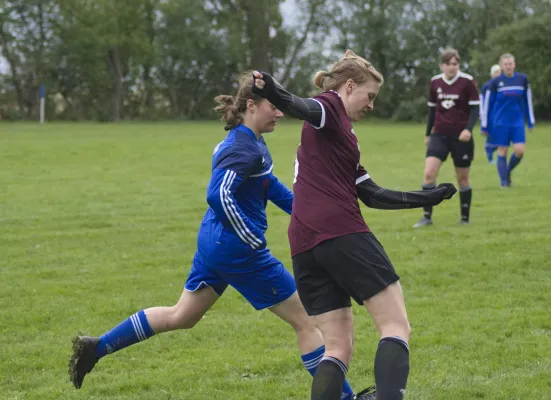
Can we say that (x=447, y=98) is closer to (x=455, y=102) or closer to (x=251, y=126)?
(x=455, y=102)

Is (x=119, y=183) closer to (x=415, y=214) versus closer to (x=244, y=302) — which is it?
(x=415, y=214)

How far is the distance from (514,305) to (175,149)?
19.1 meters

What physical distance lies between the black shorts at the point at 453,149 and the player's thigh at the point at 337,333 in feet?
24.1

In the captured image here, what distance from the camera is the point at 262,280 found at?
487 cm

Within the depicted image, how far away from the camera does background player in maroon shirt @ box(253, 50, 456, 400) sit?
13.0 feet

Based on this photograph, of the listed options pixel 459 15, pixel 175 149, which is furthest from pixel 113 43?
pixel 175 149

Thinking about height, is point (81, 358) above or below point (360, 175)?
below

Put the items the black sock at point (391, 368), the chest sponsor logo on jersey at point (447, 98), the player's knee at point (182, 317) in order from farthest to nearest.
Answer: the chest sponsor logo on jersey at point (447, 98)
the player's knee at point (182, 317)
the black sock at point (391, 368)

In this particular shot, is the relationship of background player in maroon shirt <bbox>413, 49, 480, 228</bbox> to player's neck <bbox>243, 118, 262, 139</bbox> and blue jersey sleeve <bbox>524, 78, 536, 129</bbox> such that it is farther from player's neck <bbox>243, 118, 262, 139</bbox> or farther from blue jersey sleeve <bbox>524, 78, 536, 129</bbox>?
player's neck <bbox>243, 118, 262, 139</bbox>

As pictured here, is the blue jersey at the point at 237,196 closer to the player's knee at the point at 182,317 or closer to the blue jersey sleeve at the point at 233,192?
the blue jersey sleeve at the point at 233,192

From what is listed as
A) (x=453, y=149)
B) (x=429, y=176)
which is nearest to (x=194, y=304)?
(x=429, y=176)

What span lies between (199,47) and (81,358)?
53549 mm

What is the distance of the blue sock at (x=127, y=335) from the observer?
17.2 feet

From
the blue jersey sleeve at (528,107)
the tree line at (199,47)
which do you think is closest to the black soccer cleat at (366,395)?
the blue jersey sleeve at (528,107)
